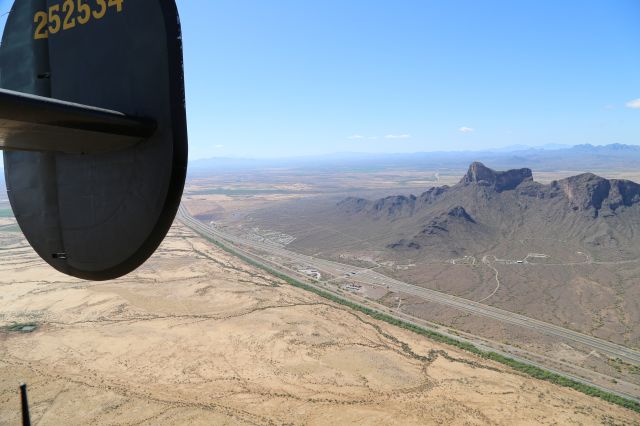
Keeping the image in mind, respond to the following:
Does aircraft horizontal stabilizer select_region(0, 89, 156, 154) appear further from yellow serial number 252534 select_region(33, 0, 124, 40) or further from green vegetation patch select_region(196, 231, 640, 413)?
green vegetation patch select_region(196, 231, 640, 413)

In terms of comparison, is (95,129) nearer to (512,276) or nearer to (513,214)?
(512,276)

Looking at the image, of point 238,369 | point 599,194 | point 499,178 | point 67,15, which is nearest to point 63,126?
point 67,15

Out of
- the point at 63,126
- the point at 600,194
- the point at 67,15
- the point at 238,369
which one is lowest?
the point at 238,369

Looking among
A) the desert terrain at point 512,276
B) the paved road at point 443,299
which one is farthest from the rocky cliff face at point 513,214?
the paved road at point 443,299

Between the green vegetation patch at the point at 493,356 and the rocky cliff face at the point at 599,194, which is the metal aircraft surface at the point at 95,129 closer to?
the green vegetation patch at the point at 493,356

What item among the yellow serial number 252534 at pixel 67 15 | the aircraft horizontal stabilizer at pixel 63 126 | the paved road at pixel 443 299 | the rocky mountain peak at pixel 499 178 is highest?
the yellow serial number 252534 at pixel 67 15

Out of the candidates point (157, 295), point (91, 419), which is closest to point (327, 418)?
point (91, 419)

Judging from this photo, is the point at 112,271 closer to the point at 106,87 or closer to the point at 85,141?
the point at 85,141
